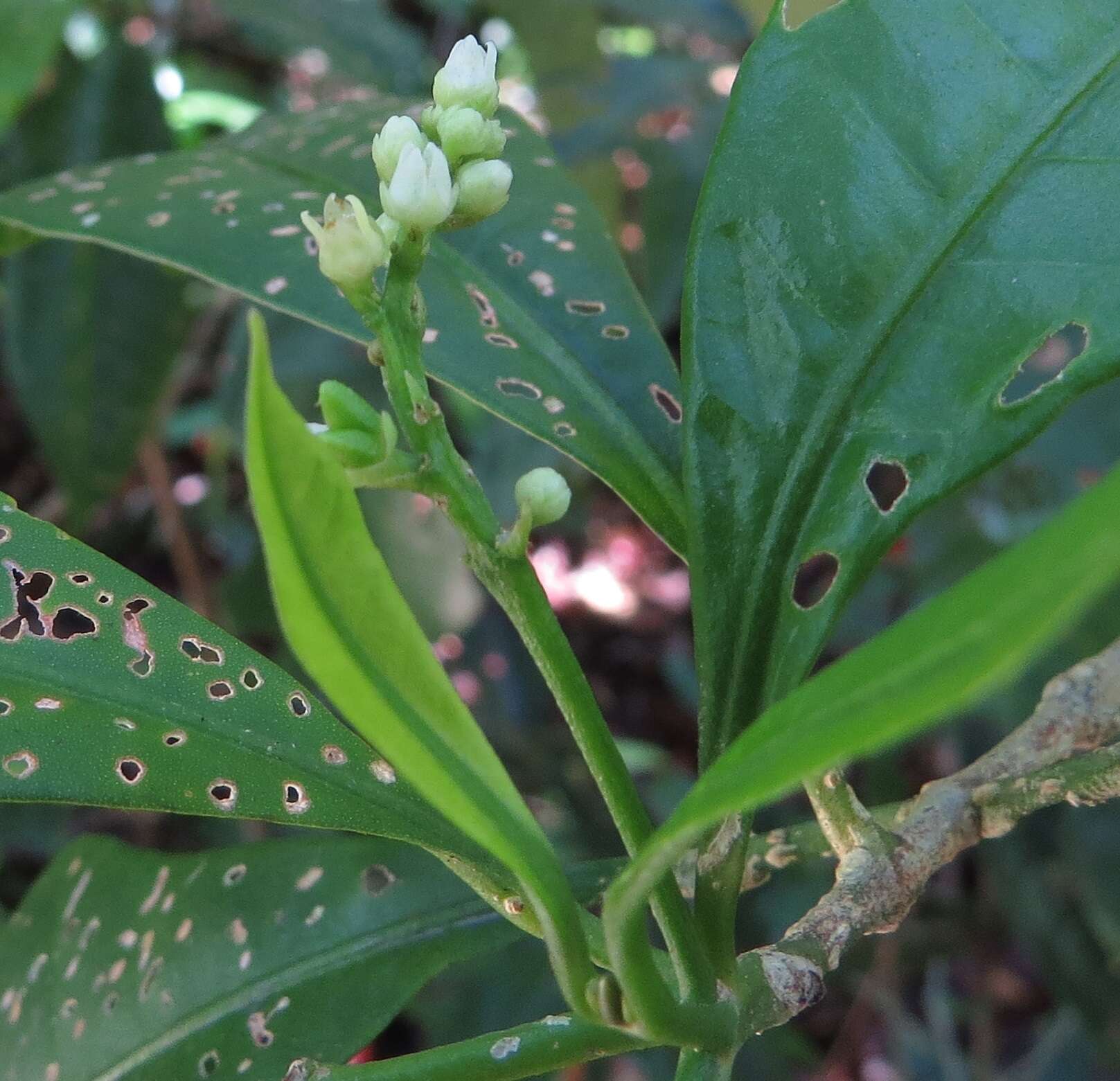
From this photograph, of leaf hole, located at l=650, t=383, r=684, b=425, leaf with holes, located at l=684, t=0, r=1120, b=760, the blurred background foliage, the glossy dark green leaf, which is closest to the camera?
leaf with holes, located at l=684, t=0, r=1120, b=760

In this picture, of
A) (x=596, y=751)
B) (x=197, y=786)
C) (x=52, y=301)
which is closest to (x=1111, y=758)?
(x=596, y=751)

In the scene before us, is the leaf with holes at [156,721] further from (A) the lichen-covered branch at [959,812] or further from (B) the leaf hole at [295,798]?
(A) the lichen-covered branch at [959,812]

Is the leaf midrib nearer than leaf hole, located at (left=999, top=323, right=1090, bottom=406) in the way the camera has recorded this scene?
Yes

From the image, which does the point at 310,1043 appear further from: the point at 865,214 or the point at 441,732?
the point at 865,214

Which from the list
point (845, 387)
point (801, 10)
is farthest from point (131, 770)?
point (801, 10)

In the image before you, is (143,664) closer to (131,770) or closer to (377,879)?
(131,770)

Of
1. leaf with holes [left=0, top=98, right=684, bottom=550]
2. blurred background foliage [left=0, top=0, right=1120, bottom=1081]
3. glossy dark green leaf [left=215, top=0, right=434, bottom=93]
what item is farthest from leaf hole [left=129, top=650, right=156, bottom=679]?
glossy dark green leaf [left=215, top=0, right=434, bottom=93]

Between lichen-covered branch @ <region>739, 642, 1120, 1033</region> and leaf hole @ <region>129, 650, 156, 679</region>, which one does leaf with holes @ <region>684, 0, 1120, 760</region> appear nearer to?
lichen-covered branch @ <region>739, 642, 1120, 1033</region>
